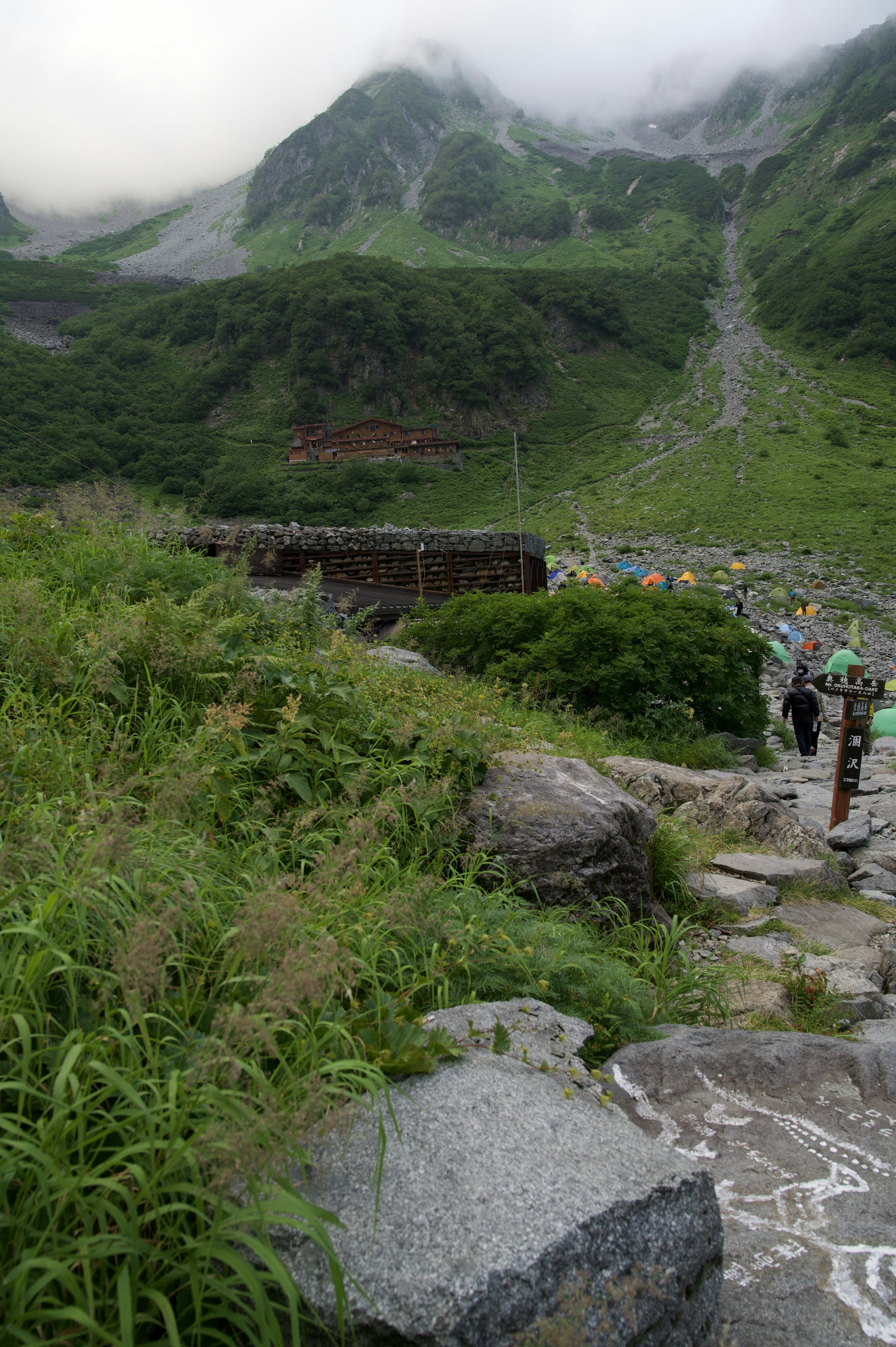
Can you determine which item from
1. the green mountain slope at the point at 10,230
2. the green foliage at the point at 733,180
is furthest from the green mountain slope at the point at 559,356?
the green mountain slope at the point at 10,230

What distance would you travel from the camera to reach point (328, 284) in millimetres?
86188

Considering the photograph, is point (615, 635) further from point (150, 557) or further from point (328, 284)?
point (328, 284)

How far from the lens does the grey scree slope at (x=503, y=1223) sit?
4.78 feet

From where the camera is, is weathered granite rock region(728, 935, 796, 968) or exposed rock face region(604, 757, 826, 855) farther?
exposed rock face region(604, 757, 826, 855)

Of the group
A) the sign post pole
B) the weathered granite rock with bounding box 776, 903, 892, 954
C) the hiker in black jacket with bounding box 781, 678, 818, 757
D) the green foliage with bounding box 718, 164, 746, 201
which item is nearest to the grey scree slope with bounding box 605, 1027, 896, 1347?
the weathered granite rock with bounding box 776, 903, 892, 954

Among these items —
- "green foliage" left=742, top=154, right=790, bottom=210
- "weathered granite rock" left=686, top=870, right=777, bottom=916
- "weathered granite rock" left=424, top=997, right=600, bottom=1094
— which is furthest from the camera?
"green foliage" left=742, top=154, right=790, bottom=210

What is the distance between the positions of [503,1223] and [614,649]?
28.5 ft

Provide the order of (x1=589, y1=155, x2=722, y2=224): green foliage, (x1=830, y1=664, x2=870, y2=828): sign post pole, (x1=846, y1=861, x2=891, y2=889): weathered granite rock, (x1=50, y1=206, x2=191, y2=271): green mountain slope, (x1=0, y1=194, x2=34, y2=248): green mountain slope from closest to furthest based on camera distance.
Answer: (x1=846, y1=861, x2=891, y2=889): weathered granite rock, (x1=830, y1=664, x2=870, y2=828): sign post pole, (x1=50, y1=206, x2=191, y2=271): green mountain slope, (x1=589, y1=155, x2=722, y2=224): green foliage, (x1=0, y1=194, x2=34, y2=248): green mountain slope

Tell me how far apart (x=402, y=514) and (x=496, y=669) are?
4926cm

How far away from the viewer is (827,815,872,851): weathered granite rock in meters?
7.37

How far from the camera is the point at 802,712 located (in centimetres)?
1333

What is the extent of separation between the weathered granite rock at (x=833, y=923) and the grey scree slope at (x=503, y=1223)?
143 inches

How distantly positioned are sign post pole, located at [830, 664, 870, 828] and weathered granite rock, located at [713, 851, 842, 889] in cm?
208

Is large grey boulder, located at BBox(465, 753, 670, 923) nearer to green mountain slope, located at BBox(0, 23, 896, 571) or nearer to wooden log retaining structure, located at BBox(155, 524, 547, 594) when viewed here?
wooden log retaining structure, located at BBox(155, 524, 547, 594)
